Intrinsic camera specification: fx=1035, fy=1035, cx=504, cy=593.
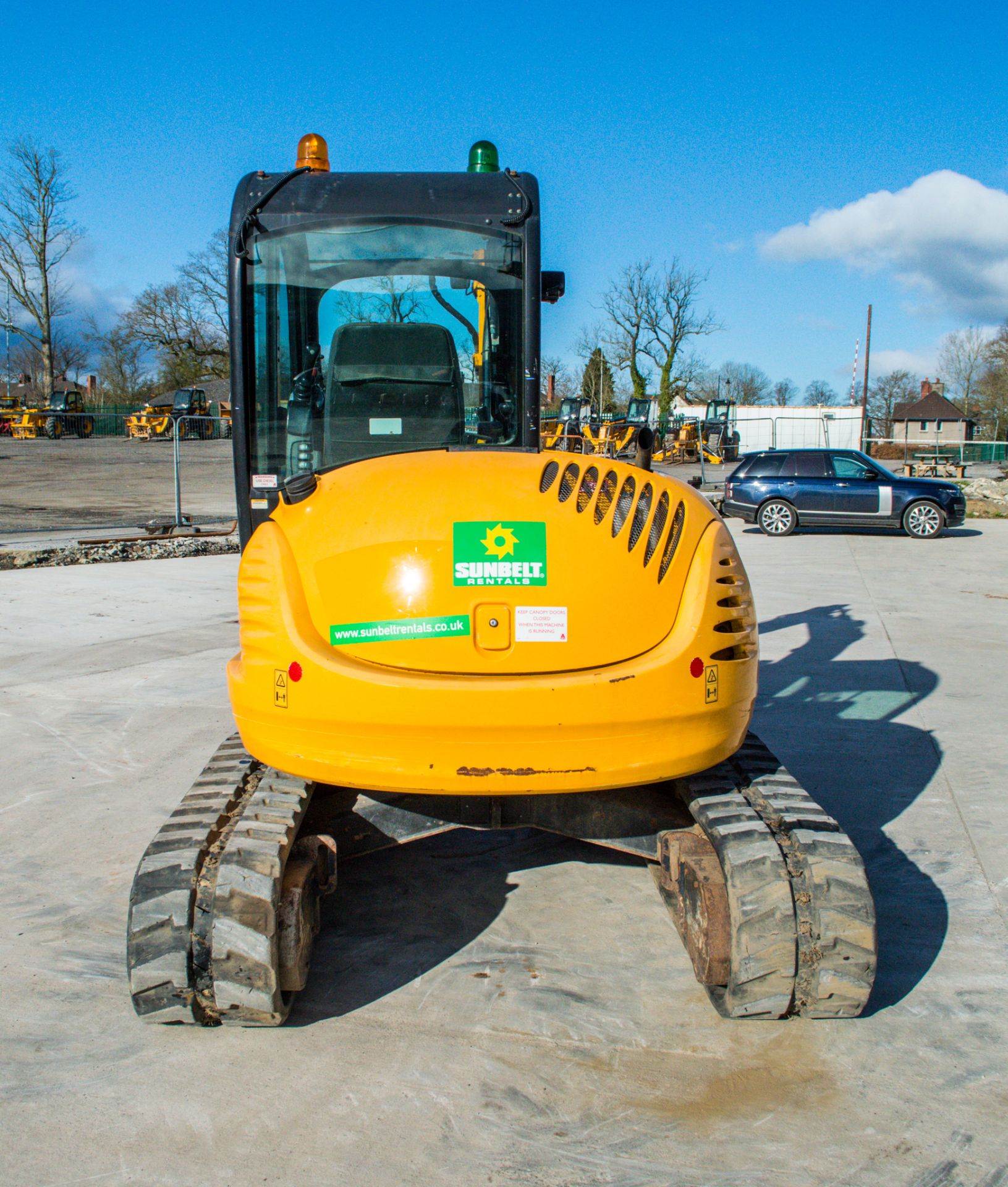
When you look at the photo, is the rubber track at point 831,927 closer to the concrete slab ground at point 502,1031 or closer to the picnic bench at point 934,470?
the concrete slab ground at point 502,1031

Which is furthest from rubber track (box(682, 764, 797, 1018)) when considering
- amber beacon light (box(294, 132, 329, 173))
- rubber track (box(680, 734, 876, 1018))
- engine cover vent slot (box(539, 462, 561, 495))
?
amber beacon light (box(294, 132, 329, 173))

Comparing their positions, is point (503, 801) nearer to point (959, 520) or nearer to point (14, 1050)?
point (14, 1050)

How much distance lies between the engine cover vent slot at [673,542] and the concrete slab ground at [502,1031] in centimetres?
138

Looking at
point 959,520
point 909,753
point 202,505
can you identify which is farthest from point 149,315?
point 909,753

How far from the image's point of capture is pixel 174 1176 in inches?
96.7

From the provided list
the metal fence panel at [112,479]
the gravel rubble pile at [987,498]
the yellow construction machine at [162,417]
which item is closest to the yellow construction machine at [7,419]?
the metal fence panel at [112,479]

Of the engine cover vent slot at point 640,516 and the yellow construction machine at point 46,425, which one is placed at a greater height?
the yellow construction machine at point 46,425

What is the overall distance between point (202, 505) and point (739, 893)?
21888 millimetres

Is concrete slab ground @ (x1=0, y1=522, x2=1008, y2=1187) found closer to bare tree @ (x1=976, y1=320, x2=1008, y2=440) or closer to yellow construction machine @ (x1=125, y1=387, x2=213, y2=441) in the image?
yellow construction machine @ (x1=125, y1=387, x2=213, y2=441)

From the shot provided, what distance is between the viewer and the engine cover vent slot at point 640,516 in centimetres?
302

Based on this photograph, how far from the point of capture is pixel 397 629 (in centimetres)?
294

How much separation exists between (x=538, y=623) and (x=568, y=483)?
17.5 inches

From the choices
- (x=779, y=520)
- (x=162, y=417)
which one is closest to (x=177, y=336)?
(x=162, y=417)

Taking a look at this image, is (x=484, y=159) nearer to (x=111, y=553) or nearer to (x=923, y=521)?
(x=111, y=553)
